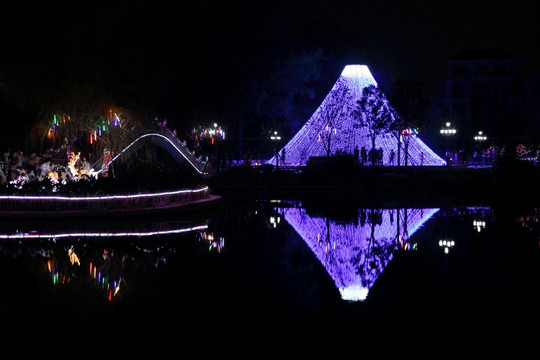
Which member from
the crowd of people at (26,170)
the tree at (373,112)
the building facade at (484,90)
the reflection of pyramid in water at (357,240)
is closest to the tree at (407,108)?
the tree at (373,112)

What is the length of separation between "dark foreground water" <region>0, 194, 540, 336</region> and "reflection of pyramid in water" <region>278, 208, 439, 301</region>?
0.04 metres

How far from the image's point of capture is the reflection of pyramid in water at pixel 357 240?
381 inches

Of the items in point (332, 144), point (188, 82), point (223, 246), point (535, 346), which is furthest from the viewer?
point (188, 82)

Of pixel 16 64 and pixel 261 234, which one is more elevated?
pixel 16 64

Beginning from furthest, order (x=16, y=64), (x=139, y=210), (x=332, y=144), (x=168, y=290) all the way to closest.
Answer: (x=332, y=144), (x=16, y=64), (x=139, y=210), (x=168, y=290)

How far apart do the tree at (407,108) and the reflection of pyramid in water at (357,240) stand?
16.5 m

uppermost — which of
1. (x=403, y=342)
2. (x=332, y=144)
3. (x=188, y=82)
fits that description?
(x=188, y=82)

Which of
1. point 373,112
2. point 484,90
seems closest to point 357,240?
point 373,112

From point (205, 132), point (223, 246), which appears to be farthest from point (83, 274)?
point (205, 132)

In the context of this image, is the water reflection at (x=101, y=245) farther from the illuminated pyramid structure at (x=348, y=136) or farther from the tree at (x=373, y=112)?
the illuminated pyramid structure at (x=348, y=136)

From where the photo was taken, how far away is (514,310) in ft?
25.3

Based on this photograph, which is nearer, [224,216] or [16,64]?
[224,216]

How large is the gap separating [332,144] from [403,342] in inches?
1258

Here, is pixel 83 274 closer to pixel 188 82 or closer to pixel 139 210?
pixel 139 210
